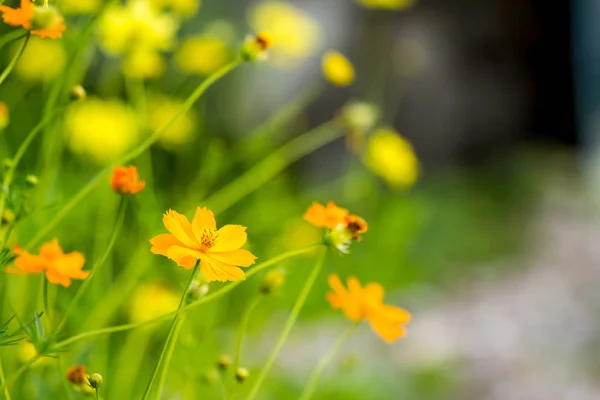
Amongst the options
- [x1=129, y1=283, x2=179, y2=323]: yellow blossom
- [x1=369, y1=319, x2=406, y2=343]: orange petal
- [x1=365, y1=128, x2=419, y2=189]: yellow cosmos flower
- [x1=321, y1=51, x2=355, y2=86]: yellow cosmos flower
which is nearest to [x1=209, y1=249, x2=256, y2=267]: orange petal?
[x1=369, y1=319, x2=406, y2=343]: orange petal

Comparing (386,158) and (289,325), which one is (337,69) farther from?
(386,158)

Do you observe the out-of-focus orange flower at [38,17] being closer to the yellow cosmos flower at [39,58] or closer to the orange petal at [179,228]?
the orange petal at [179,228]

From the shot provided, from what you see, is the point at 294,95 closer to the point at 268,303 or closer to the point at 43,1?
the point at 268,303

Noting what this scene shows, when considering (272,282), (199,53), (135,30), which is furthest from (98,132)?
(272,282)

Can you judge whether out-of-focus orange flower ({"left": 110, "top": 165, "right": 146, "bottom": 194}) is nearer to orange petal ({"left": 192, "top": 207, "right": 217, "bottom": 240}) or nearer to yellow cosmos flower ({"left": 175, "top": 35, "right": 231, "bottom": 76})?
orange petal ({"left": 192, "top": 207, "right": 217, "bottom": 240})

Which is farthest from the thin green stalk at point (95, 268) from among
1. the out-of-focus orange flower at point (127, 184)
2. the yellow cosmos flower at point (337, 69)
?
the yellow cosmos flower at point (337, 69)
